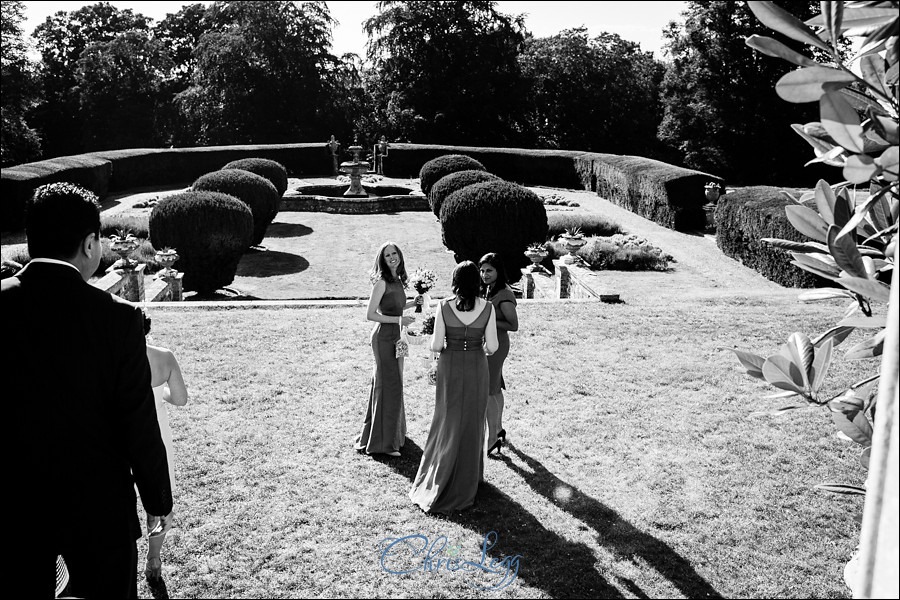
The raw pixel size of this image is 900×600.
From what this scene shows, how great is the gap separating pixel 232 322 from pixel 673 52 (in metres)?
35.8

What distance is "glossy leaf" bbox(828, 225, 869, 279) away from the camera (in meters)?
2.47

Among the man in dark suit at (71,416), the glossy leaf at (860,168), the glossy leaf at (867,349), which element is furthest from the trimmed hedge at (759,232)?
the man in dark suit at (71,416)

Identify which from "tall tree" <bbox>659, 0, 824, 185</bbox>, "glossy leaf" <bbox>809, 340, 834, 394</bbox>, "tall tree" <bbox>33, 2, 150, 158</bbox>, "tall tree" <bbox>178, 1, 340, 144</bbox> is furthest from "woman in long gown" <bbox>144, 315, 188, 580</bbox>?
"tall tree" <bbox>33, 2, 150, 158</bbox>

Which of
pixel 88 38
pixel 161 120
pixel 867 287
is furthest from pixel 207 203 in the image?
pixel 88 38

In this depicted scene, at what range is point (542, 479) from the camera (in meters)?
5.98

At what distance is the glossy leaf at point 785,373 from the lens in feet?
8.50

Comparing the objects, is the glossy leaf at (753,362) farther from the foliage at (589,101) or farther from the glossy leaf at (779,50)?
the foliage at (589,101)

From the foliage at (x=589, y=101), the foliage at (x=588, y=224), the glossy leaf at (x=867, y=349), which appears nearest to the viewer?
the glossy leaf at (x=867, y=349)

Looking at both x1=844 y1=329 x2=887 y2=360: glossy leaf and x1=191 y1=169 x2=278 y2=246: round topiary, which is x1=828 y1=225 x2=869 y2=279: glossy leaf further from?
x1=191 y1=169 x2=278 y2=246: round topiary

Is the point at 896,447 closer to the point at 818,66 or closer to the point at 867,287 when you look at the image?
the point at 867,287

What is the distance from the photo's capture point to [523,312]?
1091cm

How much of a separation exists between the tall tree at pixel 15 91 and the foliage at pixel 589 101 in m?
27.9

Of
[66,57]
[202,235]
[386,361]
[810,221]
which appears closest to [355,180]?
[202,235]

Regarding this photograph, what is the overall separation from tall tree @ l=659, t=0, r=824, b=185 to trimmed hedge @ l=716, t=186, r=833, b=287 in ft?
71.0
